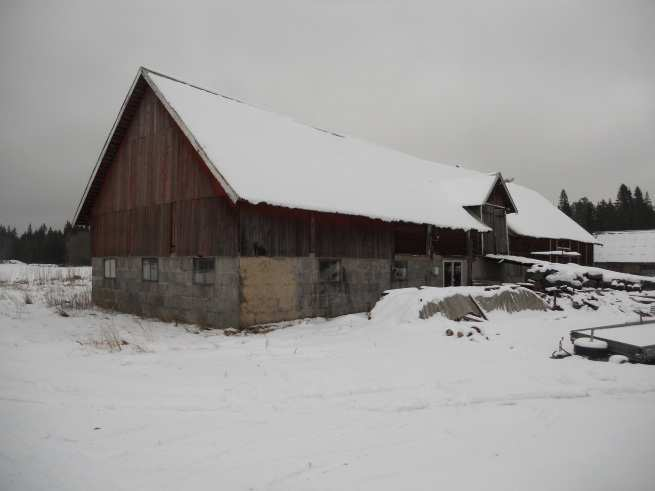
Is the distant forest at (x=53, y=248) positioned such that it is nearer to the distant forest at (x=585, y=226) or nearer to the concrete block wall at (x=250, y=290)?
the distant forest at (x=585, y=226)

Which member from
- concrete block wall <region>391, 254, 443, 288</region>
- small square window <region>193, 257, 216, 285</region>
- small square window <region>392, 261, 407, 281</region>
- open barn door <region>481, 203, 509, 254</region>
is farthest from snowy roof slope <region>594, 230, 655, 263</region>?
small square window <region>193, 257, 216, 285</region>

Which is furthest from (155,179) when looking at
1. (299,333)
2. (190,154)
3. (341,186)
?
(299,333)

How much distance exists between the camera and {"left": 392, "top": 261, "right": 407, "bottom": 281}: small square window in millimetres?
17698

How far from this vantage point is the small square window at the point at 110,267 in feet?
59.6

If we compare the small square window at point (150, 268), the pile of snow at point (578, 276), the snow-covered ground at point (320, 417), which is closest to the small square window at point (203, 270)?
the small square window at point (150, 268)

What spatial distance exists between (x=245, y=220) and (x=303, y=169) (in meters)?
4.29

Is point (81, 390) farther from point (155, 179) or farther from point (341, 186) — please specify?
point (341, 186)

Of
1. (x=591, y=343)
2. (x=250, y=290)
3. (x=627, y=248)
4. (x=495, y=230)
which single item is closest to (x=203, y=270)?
(x=250, y=290)

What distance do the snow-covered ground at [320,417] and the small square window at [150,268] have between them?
5.95 metres

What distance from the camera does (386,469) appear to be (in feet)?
13.6

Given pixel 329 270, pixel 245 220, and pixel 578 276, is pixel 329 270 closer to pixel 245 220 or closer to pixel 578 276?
pixel 245 220

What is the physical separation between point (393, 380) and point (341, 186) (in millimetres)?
10606

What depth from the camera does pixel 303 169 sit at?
53.5 feet

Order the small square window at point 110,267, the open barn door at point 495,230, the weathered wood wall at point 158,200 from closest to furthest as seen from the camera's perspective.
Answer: the weathered wood wall at point 158,200 < the small square window at point 110,267 < the open barn door at point 495,230
